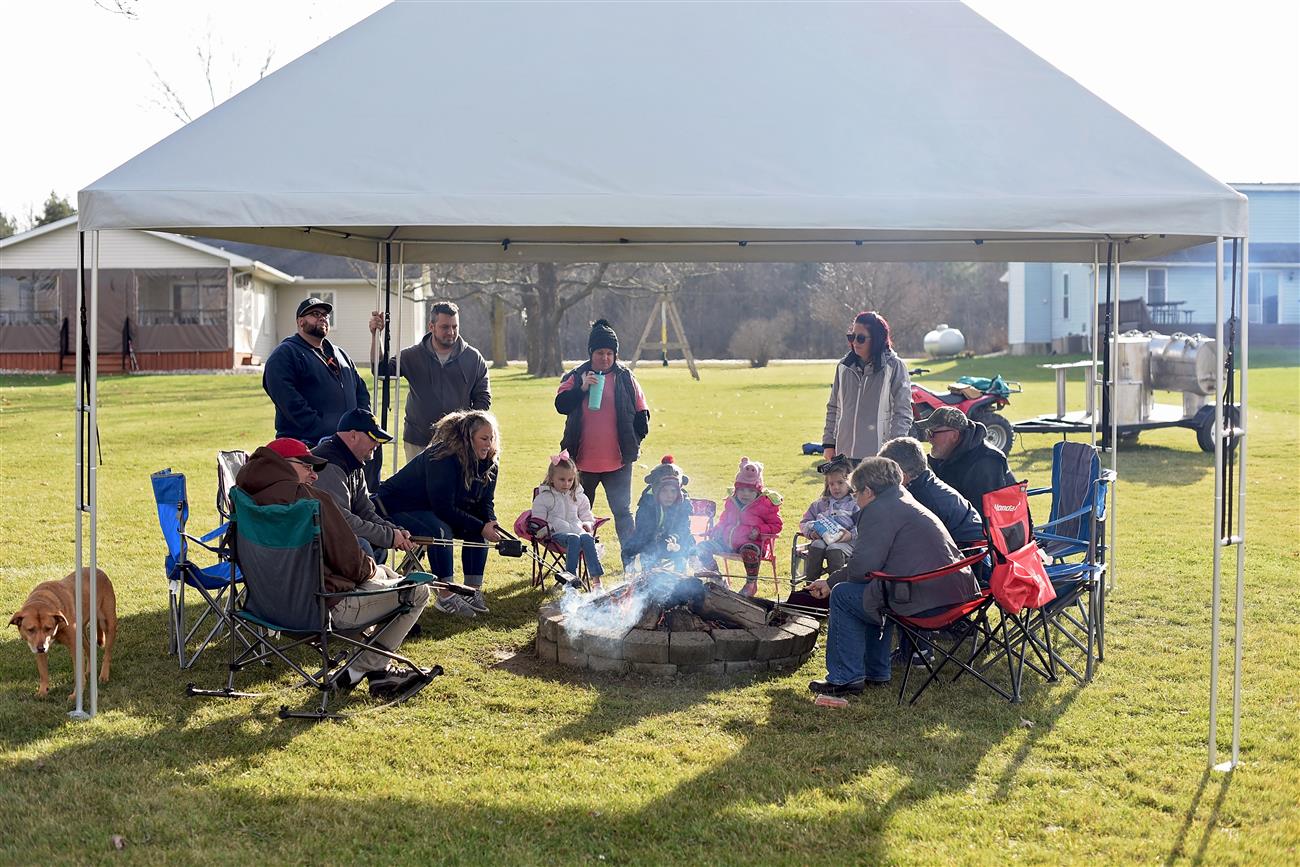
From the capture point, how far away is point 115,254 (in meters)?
33.7

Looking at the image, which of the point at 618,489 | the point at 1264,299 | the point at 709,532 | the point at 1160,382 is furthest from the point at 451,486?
the point at 1264,299

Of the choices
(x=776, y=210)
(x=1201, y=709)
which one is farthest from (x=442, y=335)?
(x=1201, y=709)

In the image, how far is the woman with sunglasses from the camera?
275 inches

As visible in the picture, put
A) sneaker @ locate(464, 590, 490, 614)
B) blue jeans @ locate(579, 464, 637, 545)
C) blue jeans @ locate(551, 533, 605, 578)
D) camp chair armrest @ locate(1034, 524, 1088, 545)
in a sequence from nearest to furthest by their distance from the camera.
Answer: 1. camp chair armrest @ locate(1034, 524, 1088, 545)
2. blue jeans @ locate(551, 533, 605, 578)
3. sneaker @ locate(464, 590, 490, 614)
4. blue jeans @ locate(579, 464, 637, 545)

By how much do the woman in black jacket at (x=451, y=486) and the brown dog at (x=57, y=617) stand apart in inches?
63.9

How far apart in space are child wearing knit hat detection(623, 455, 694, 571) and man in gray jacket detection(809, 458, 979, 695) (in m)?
1.72

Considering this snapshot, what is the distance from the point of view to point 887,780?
14.4 ft

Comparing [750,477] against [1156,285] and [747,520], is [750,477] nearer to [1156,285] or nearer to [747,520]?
[747,520]

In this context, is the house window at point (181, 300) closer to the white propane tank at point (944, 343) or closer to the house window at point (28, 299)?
the house window at point (28, 299)

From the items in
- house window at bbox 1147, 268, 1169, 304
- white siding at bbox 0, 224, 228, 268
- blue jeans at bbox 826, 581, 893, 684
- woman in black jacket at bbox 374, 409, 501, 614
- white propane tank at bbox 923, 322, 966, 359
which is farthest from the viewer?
white propane tank at bbox 923, 322, 966, 359

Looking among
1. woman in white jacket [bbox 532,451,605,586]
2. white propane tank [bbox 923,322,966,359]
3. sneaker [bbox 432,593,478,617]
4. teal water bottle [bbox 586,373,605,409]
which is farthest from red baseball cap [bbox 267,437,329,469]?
white propane tank [bbox 923,322,966,359]

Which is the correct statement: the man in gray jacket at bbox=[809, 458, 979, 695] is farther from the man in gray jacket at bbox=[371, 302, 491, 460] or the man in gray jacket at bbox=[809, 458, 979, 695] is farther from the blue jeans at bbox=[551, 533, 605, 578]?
the man in gray jacket at bbox=[371, 302, 491, 460]

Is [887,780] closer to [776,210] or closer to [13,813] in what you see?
[776,210]

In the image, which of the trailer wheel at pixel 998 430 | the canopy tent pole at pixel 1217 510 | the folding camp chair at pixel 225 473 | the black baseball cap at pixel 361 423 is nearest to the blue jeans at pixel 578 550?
the black baseball cap at pixel 361 423
